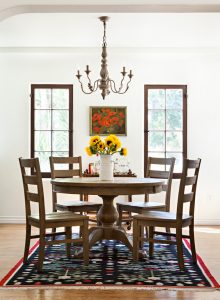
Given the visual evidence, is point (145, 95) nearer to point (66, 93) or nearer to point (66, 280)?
point (66, 93)

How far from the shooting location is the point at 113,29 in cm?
686

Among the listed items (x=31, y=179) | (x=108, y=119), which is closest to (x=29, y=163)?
(x=31, y=179)

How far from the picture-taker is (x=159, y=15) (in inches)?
242

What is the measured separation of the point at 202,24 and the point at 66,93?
2696 millimetres

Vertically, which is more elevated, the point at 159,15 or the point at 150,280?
the point at 159,15

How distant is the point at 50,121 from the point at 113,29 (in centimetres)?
217

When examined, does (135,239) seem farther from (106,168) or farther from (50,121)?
(50,121)

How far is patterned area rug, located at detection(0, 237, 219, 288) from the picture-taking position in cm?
416

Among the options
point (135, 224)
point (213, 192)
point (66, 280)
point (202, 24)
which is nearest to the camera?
point (66, 280)

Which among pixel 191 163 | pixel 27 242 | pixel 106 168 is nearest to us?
pixel 191 163

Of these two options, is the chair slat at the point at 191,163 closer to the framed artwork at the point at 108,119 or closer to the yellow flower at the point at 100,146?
the yellow flower at the point at 100,146

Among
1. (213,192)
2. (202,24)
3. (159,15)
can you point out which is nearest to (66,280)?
(159,15)

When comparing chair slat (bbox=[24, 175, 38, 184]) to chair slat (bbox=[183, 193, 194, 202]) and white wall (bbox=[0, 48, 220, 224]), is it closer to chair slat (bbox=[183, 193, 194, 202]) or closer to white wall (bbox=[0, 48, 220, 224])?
chair slat (bbox=[183, 193, 194, 202])

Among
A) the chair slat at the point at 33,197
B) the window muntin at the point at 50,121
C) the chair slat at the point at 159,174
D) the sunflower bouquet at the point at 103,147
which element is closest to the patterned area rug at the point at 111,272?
the chair slat at the point at 33,197
